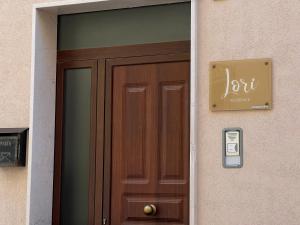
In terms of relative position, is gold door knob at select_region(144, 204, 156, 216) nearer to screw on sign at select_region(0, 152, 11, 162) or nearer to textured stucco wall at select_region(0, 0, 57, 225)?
textured stucco wall at select_region(0, 0, 57, 225)

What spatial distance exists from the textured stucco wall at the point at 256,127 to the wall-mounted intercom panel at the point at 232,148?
4 centimetres

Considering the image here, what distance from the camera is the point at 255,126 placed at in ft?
17.6

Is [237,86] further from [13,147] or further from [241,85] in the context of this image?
[13,147]

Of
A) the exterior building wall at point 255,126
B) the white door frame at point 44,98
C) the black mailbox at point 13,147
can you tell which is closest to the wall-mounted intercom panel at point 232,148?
the exterior building wall at point 255,126

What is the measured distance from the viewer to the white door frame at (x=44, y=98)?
609 cm

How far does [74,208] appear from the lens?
6242 mm

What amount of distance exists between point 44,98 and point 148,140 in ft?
3.55

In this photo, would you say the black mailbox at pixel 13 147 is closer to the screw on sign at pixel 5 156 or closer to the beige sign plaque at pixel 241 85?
the screw on sign at pixel 5 156

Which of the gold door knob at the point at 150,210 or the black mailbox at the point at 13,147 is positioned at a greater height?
the black mailbox at the point at 13,147

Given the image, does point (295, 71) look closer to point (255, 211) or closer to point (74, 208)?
point (255, 211)

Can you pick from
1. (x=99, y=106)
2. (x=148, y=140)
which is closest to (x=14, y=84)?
(x=99, y=106)

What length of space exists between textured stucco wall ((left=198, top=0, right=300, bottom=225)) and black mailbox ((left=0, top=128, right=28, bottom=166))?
171 centimetres

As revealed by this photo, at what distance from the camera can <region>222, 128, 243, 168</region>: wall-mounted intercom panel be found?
17.7 ft

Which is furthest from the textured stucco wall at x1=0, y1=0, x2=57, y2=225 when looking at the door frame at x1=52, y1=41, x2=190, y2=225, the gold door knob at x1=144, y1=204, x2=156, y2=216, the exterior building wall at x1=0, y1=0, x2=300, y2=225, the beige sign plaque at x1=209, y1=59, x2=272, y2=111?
the beige sign plaque at x1=209, y1=59, x2=272, y2=111
